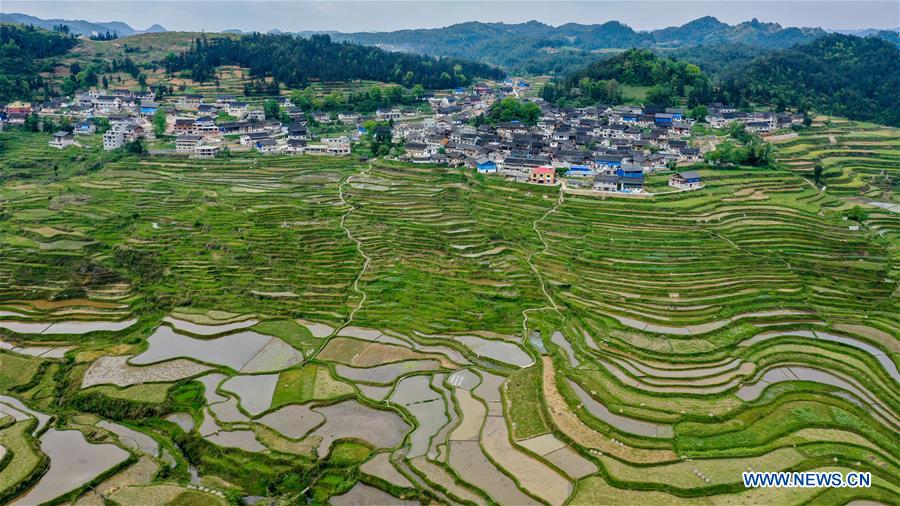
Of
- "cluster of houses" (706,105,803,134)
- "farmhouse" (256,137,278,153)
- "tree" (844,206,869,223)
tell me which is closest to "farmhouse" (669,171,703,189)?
"tree" (844,206,869,223)

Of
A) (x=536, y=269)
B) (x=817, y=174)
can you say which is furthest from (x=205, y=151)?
(x=817, y=174)

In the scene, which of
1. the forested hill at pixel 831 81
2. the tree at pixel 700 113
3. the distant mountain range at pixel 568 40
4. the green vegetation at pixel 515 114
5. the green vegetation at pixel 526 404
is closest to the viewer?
the green vegetation at pixel 526 404

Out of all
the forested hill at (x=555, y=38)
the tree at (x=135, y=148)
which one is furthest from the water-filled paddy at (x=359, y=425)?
the forested hill at (x=555, y=38)

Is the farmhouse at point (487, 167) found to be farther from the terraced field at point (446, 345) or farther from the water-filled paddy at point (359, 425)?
the water-filled paddy at point (359, 425)

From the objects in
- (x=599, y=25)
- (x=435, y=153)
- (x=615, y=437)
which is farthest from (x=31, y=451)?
(x=599, y=25)

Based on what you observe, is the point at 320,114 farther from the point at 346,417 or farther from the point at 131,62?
the point at 346,417

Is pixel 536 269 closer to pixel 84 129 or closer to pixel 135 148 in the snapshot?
pixel 135 148
